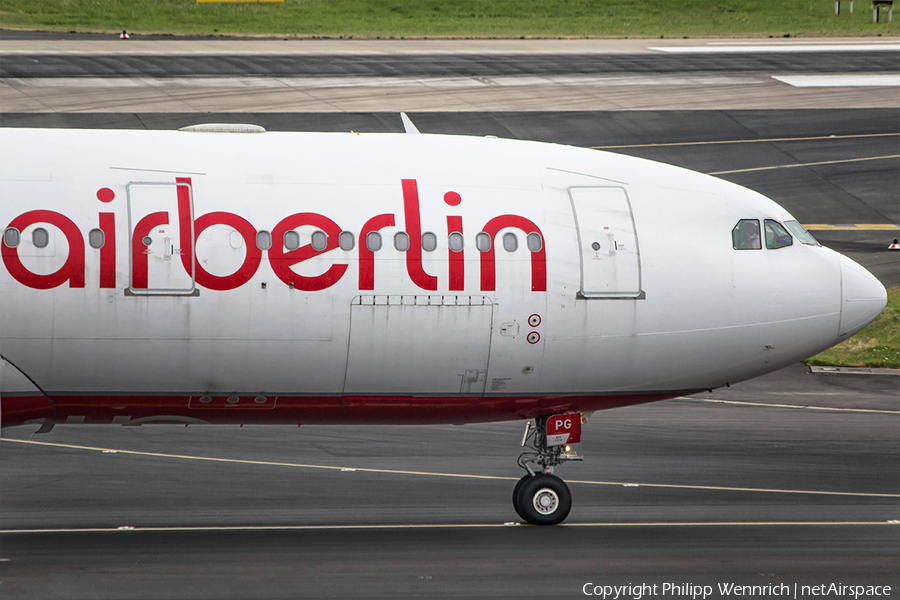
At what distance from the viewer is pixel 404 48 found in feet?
215

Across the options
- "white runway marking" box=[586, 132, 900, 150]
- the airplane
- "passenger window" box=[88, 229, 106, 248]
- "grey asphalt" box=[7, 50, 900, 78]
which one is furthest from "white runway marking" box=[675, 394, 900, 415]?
"grey asphalt" box=[7, 50, 900, 78]

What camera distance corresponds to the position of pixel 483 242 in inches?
642

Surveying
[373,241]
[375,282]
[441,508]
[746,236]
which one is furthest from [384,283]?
[746,236]

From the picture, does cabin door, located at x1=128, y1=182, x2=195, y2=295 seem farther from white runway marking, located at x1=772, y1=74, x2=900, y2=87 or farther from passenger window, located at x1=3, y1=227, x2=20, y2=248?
white runway marking, located at x1=772, y1=74, x2=900, y2=87

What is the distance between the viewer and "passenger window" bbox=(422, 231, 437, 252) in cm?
1612

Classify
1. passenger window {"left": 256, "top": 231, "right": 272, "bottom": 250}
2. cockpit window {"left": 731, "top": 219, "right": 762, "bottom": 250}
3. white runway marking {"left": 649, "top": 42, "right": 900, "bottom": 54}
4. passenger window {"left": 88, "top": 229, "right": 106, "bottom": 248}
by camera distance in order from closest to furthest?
passenger window {"left": 88, "top": 229, "right": 106, "bottom": 248}, passenger window {"left": 256, "top": 231, "right": 272, "bottom": 250}, cockpit window {"left": 731, "top": 219, "right": 762, "bottom": 250}, white runway marking {"left": 649, "top": 42, "right": 900, "bottom": 54}

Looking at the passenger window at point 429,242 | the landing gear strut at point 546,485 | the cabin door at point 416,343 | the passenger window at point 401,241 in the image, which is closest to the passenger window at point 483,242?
the passenger window at point 429,242

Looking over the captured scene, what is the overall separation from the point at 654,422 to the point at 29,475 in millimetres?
13828

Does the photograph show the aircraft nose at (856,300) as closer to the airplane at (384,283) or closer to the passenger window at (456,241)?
the airplane at (384,283)

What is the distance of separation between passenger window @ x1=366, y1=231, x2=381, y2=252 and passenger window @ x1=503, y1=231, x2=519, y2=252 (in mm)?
1932

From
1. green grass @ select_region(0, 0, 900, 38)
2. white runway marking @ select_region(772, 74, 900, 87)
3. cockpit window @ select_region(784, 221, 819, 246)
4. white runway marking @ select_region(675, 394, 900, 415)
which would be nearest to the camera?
cockpit window @ select_region(784, 221, 819, 246)

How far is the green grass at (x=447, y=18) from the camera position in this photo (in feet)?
235

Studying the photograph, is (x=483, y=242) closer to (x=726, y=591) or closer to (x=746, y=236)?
(x=746, y=236)

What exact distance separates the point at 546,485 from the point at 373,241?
523 centimetres
